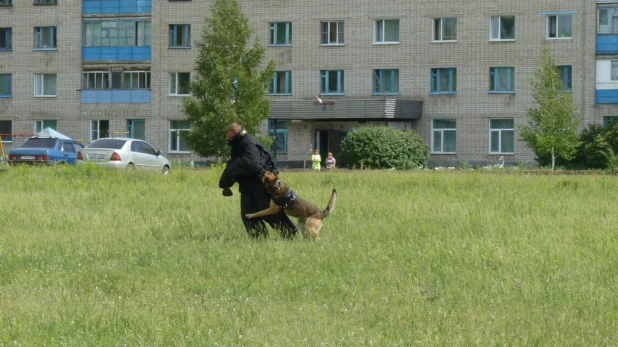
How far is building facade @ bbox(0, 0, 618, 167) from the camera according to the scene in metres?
54.1

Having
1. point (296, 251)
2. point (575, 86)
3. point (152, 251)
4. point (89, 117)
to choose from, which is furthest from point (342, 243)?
point (89, 117)

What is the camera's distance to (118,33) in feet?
198

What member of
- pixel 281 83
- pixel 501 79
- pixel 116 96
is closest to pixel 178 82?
pixel 116 96

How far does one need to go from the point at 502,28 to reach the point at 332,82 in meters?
9.07

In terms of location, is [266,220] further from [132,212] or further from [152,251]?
[132,212]

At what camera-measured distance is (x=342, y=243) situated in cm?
1459

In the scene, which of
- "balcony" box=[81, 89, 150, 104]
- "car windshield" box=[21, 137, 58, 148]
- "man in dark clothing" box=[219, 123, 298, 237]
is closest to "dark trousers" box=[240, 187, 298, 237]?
"man in dark clothing" box=[219, 123, 298, 237]

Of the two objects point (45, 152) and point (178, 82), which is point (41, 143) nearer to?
point (45, 152)

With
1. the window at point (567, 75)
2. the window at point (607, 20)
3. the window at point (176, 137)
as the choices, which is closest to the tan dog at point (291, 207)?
the window at point (567, 75)

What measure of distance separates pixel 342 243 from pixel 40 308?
522 centimetres

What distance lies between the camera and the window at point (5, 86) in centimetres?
6191

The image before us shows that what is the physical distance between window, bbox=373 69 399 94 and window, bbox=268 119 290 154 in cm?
523

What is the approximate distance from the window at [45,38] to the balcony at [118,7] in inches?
91.4

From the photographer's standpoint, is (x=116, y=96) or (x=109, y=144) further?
(x=116, y=96)
